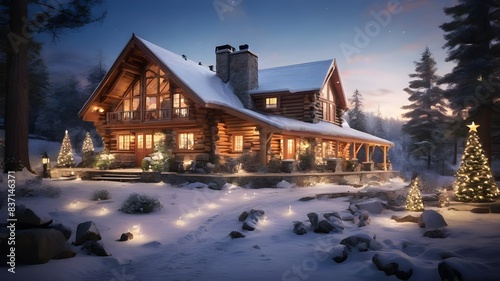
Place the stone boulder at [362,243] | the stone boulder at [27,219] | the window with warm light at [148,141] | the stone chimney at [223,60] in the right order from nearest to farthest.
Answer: the stone boulder at [27,219], the stone boulder at [362,243], the window with warm light at [148,141], the stone chimney at [223,60]

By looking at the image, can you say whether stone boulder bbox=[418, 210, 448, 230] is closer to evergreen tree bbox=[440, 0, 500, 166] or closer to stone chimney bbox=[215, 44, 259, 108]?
evergreen tree bbox=[440, 0, 500, 166]

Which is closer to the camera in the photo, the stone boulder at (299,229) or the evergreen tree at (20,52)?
the stone boulder at (299,229)

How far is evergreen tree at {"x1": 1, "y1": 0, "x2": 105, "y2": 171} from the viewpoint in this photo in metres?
14.6

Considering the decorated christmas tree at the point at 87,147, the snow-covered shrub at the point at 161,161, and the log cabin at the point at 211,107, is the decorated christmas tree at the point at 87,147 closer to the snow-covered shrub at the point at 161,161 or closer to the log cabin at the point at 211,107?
the log cabin at the point at 211,107

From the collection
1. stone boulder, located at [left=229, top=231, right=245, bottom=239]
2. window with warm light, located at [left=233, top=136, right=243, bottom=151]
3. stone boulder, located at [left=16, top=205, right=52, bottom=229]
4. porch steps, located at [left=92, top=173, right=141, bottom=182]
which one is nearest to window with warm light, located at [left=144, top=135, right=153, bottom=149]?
porch steps, located at [left=92, top=173, right=141, bottom=182]

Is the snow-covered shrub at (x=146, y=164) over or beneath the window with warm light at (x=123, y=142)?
beneath

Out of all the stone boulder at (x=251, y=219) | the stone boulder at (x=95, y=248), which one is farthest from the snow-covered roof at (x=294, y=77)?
the stone boulder at (x=95, y=248)

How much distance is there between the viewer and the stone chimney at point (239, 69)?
2303 centimetres

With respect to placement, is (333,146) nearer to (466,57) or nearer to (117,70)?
(466,57)

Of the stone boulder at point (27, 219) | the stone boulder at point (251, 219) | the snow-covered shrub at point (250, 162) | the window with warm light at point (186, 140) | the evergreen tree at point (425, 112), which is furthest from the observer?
the evergreen tree at point (425, 112)

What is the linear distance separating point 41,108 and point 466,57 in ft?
171

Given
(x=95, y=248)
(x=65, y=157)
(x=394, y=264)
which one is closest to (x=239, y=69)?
(x=65, y=157)

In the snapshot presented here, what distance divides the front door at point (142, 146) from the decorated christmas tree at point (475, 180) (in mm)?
18268

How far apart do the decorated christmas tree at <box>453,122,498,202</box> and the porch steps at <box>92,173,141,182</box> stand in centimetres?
1445
